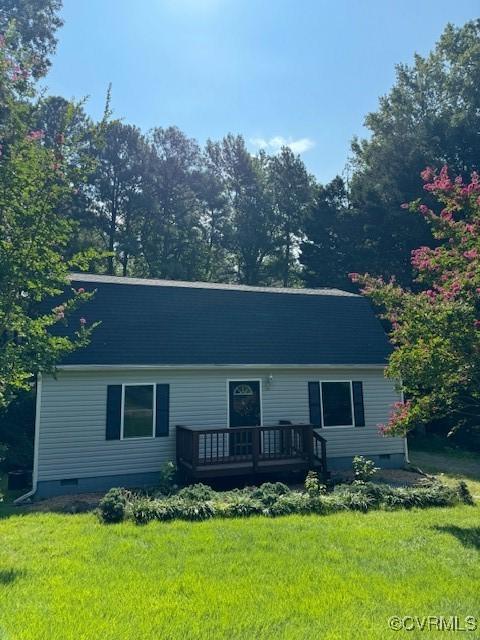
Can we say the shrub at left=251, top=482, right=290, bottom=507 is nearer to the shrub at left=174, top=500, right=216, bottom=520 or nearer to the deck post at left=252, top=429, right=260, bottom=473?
the shrub at left=174, top=500, right=216, bottom=520

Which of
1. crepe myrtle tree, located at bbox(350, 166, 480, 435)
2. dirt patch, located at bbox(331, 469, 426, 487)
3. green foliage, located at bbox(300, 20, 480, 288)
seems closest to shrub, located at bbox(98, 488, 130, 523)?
crepe myrtle tree, located at bbox(350, 166, 480, 435)

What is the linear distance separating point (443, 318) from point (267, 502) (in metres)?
4.23

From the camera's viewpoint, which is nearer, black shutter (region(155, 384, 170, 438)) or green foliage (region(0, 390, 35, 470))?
black shutter (region(155, 384, 170, 438))

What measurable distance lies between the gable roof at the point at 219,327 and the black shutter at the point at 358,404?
72cm

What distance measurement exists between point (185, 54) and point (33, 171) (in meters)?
6.38

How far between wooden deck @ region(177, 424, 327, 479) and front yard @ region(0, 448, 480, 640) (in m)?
3.17

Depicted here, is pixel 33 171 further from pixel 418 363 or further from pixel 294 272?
pixel 294 272

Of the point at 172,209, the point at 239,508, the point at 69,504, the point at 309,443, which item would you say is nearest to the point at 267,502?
the point at 239,508

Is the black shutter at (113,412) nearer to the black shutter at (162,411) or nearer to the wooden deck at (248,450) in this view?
the black shutter at (162,411)

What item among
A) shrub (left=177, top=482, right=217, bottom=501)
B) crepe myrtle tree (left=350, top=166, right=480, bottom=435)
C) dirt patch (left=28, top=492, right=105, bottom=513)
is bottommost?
dirt patch (left=28, top=492, right=105, bottom=513)

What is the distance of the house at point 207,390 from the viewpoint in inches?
392

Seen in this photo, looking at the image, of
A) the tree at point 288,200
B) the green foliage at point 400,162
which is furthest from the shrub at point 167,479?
the tree at point 288,200

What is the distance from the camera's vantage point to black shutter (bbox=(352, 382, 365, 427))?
12.3 meters

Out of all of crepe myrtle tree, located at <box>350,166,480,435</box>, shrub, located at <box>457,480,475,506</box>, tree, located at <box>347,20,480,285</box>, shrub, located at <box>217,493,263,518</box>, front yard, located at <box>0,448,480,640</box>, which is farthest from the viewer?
tree, located at <box>347,20,480,285</box>
